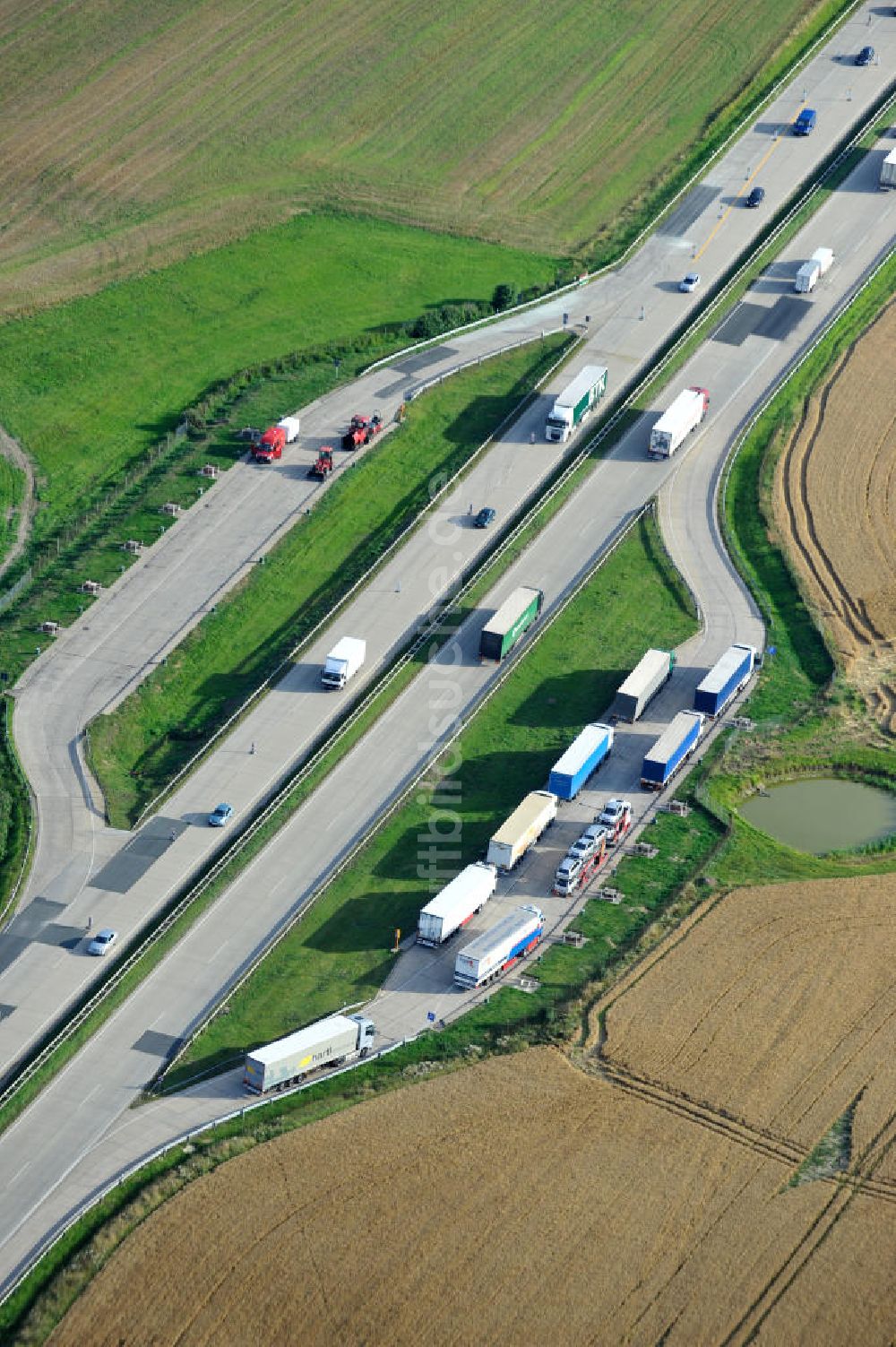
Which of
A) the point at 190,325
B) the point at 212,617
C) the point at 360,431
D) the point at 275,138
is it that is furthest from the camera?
the point at 275,138

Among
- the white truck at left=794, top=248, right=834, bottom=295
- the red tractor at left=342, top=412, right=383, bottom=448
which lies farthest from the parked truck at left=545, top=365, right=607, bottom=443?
the white truck at left=794, top=248, right=834, bottom=295

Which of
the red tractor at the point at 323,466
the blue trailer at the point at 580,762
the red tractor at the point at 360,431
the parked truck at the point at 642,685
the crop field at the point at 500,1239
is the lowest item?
the crop field at the point at 500,1239

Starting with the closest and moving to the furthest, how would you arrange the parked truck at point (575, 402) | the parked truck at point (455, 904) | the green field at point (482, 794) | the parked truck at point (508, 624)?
the green field at point (482, 794)
the parked truck at point (455, 904)
the parked truck at point (508, 624)
the parked truck at point (575, 402)

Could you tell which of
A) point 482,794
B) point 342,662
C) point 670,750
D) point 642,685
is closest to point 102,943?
point 482,794

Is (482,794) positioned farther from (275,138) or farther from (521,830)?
(275,138)

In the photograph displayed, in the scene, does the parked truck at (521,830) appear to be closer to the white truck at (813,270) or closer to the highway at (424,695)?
the highway at (424,695)

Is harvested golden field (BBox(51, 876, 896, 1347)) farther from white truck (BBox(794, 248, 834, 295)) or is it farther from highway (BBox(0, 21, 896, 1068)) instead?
white truck (BBox(794, 248, 834, 295))

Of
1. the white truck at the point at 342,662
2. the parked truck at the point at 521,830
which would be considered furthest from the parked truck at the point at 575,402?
the parked truck at the point at 521,830

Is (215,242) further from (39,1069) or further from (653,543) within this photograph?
(39,1069)
